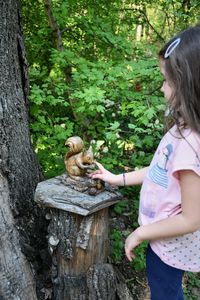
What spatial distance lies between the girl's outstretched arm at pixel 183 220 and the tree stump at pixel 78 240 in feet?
1.62

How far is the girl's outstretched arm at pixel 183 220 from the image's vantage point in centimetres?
140

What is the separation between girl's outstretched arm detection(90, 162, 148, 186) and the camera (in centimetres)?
191

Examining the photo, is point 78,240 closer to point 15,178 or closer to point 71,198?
point 71,198

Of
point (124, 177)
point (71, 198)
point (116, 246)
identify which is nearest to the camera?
point (124, 177)

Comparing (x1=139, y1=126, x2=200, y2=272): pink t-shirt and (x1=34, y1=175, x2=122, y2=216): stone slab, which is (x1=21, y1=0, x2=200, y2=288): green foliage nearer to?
(x1=34, y1=175, x2=122, y2=216): stone slab

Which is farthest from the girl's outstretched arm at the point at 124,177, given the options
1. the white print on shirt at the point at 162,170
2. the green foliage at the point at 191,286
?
the green foliage at the point at 191,286

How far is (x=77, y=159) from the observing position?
2.13 metres

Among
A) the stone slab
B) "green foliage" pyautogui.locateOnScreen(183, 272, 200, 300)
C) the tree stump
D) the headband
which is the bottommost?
"green foliage" pyautogui.locateOnScreen(183, 272, 200, 300)

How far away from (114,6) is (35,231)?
238 centimetres

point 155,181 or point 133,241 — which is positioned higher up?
point 155,181

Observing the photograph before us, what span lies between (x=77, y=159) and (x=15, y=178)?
485mm

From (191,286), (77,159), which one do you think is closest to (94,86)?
(77,159)

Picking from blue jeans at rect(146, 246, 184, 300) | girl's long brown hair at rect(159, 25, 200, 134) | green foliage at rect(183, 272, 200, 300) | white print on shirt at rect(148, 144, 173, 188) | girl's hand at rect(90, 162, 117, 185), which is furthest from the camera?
green foliage at rect(183, 272, 200, 300)

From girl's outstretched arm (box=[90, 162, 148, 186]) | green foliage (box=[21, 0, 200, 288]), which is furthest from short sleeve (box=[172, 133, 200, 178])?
green foliage (box=[21, 0, 200, 288])
